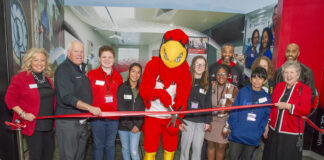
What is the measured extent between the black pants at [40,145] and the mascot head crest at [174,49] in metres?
1.58

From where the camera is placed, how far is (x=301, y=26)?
11.9 ft

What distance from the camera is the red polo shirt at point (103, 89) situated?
2264 mm

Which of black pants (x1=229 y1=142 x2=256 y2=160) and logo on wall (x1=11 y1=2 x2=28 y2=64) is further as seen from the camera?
logo on wall (x1=11 y1=2 x2=28 y2=64)

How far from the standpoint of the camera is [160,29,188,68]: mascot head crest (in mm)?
1928

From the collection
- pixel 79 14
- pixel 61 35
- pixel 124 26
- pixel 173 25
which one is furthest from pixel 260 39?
pixel 61 35

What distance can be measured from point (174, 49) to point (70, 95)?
3.86 ft

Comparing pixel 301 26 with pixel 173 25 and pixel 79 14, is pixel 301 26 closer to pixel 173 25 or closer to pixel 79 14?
pixel 173 25

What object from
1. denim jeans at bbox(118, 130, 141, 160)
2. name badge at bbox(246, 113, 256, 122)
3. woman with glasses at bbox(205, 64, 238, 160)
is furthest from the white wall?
name badge at bbox(246, 113, 256, 122)

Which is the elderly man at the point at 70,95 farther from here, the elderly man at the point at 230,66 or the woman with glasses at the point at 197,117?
the elderly man at the point at 230,66

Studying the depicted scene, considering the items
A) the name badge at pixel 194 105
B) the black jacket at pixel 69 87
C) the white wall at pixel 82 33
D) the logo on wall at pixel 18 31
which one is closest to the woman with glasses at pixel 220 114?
the name badge at pixel 194 105

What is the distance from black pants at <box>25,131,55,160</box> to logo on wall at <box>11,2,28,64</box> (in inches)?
50.9

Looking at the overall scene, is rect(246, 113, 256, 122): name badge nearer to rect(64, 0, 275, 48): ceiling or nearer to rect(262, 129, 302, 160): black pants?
rect(262, 129, 302, 160): black pants

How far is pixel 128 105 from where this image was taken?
8.02 ft

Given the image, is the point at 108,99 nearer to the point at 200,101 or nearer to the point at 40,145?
the point at 40,145
